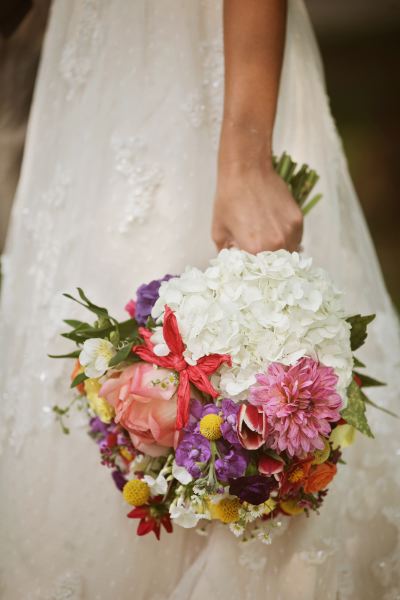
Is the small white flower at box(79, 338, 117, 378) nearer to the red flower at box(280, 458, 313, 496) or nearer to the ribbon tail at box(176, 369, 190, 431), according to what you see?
the ribbon tail at box(176, 369, 190, 431)

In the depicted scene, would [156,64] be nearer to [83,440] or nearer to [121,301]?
[121,301]

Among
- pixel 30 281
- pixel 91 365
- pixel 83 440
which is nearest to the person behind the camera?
pixel 91 365

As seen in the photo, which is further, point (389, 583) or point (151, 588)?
point (389, 583)

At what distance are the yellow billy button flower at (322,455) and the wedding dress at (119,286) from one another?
0.21m

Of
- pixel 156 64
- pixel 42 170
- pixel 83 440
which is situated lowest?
pixel 83 440

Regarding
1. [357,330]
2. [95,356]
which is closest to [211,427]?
[95,356]

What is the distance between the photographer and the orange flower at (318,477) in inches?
38.6

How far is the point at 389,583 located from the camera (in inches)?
50.3

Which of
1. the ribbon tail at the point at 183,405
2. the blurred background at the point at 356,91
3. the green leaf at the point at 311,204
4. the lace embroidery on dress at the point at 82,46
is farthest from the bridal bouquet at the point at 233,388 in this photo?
the blurred background at the point at 356,91

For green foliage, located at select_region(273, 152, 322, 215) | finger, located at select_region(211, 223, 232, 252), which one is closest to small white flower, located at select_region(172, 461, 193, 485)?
finger, located at select_region(211, 223, 232, 252)

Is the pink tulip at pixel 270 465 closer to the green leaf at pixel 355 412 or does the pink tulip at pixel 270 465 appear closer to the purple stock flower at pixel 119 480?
the green leaf at pixel 355 412

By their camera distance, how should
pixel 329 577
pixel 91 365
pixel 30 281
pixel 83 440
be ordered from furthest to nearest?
1. pixel 30 281
2. pixel 83 440
3. pixel 329 577
4. pixel 91 365

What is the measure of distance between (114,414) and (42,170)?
2.30 ft

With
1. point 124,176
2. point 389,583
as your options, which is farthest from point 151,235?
point 389,583
